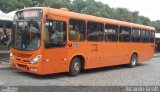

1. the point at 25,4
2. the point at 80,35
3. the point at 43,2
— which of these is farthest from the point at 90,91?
the point at 43,2

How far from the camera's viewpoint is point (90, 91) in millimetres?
10992

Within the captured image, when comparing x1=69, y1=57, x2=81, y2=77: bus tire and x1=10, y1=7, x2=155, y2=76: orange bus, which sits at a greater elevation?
x1=10, y1=7, x2=155, y2=76: orange bus

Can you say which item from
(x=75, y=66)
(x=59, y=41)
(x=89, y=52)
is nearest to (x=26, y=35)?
(x=59, y=41)

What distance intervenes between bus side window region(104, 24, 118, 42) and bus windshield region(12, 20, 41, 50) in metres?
4.69

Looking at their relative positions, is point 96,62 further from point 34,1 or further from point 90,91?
point 34,1

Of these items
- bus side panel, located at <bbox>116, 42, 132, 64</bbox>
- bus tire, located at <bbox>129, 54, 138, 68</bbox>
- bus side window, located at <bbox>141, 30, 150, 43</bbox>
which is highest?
bus side window, located at <bbox>141, 30, 150, 43</bbox>

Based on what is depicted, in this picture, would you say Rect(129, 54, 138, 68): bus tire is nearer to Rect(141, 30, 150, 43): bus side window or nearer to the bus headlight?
Rect(141, 30, 150, 43): bus side window

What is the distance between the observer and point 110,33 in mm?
17312

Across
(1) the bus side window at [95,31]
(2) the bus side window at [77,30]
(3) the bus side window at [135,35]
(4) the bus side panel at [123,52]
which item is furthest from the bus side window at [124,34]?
(2) the bus side window at [77,30]

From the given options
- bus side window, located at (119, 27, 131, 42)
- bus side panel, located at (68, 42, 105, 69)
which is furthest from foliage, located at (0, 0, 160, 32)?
bus side panel, located at (68, 42, 105, 69)

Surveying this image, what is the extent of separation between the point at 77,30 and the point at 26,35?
2358 millimetres

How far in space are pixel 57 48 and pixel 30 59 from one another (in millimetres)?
1199

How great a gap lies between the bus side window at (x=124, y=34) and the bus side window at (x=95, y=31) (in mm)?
2326

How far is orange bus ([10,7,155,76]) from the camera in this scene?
13.0 m
